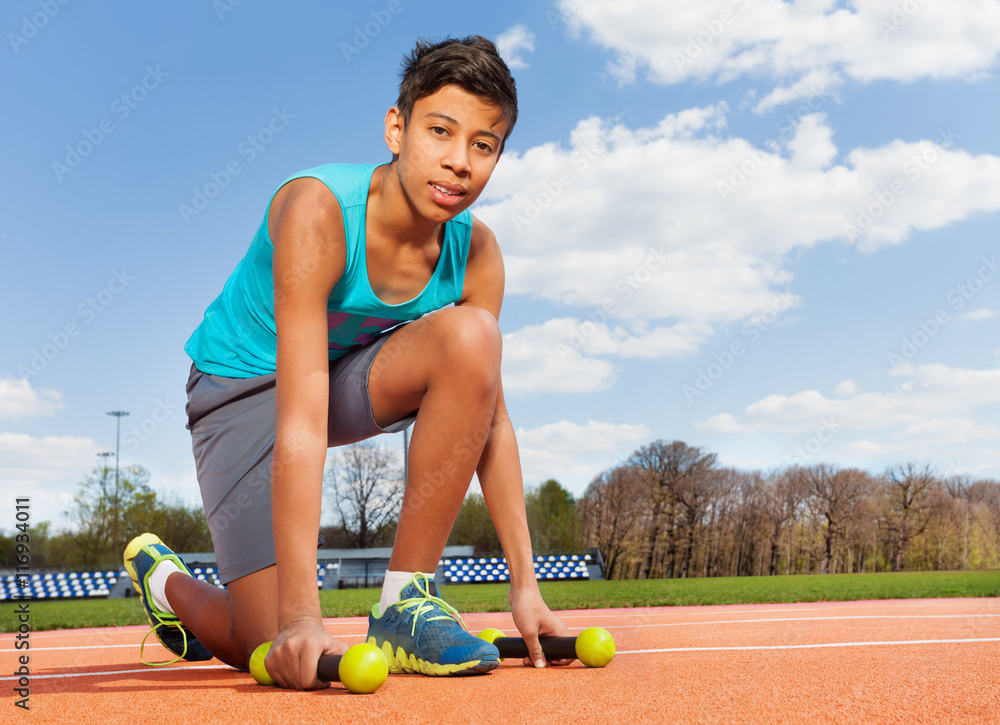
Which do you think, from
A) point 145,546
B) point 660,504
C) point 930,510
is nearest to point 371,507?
point 660,504

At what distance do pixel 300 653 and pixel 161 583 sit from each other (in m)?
1.67

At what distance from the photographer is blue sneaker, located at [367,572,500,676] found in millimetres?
1977

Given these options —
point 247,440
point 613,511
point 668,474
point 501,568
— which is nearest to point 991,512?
point 668,474

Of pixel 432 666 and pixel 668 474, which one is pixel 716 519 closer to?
pixel 668 474

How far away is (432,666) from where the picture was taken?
78.4 inches

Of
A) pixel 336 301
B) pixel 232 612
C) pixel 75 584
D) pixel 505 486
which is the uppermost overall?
pixel 336 301

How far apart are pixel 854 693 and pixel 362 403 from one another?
165 centimetres

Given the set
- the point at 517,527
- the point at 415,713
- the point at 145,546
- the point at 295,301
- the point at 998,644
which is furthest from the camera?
the point at 145,546

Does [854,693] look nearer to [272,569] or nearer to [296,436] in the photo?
[296,436]

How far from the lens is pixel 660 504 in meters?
45.9

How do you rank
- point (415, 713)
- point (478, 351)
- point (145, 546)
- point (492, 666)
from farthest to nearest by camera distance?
point (145, 546) → point (478, 351) → point (492, 666) → point (415, 713)

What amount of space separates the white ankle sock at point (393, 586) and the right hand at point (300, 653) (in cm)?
38

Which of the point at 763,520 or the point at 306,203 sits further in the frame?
the point at 763,520

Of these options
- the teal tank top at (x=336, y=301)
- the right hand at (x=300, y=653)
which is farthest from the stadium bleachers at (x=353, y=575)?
the right hand at (x=300, y=653)
